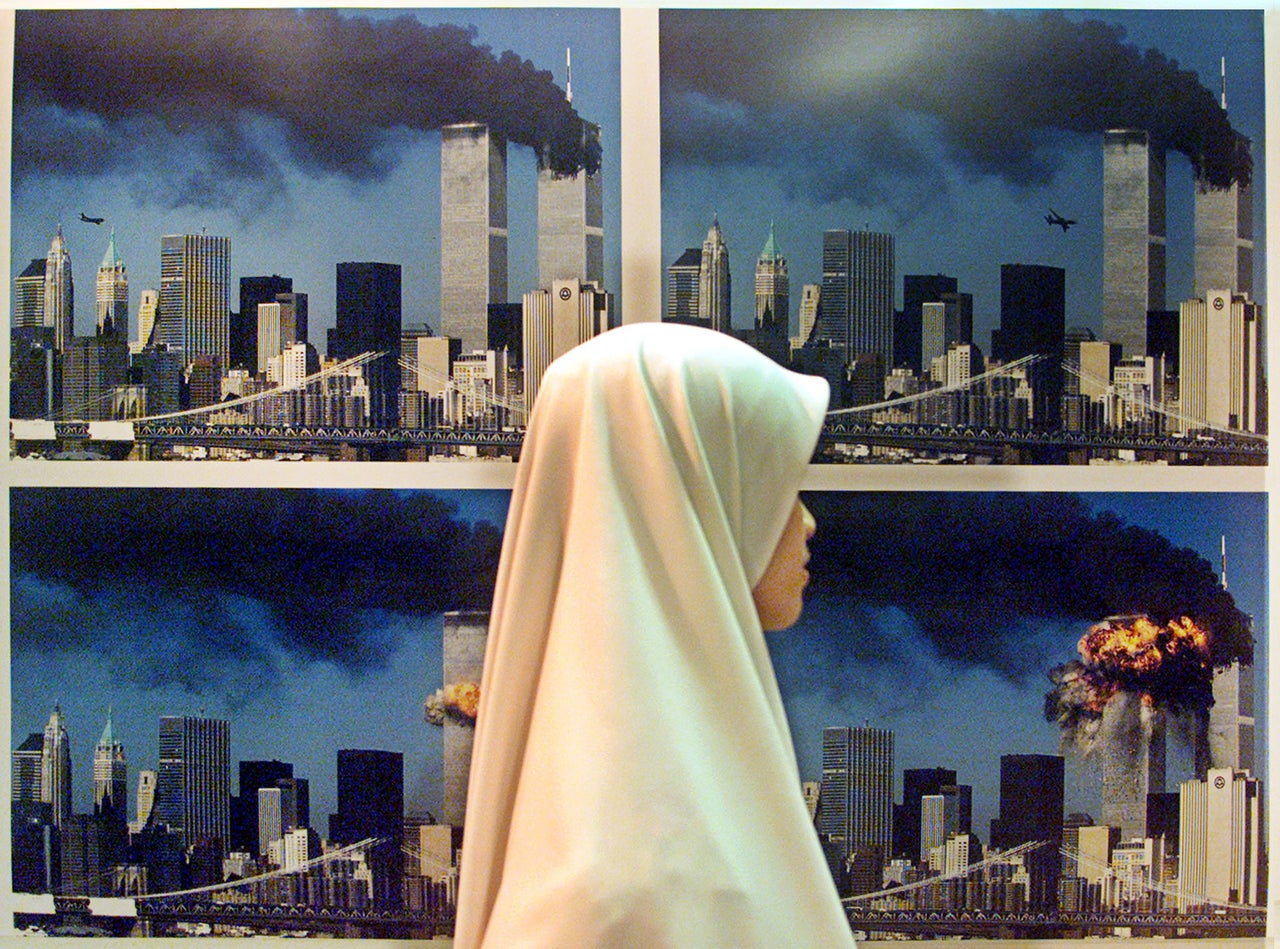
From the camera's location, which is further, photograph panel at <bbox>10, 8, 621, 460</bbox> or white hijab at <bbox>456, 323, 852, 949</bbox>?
photograph panel at <bbox>10, 8, 621, 460</bbox>

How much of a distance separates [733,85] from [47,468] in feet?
3.71

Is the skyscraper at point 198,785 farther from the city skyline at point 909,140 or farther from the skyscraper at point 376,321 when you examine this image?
the city skyline at point 909,140

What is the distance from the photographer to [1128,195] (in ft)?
5.34

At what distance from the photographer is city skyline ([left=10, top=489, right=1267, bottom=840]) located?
5.35ft

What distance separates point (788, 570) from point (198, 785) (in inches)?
37.3

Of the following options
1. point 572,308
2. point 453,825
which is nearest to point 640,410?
point 572,308

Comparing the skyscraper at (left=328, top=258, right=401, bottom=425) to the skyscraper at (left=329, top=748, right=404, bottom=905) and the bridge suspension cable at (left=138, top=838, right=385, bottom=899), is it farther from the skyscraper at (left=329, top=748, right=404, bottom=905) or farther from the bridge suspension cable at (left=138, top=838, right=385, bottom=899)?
the bridge suspension cable at (left=138, top=838, right=385, bottom=899)

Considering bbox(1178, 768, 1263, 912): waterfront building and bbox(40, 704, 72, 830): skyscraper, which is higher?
bbox(40, 704, 72, 830): skyscraper

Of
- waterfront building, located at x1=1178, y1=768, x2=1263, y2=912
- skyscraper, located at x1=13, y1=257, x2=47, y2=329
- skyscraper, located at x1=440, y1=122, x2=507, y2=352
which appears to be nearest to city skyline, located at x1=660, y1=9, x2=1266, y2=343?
skyscraper, located at x1=440, y1=122, x2=507, y2=352

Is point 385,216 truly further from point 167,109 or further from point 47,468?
point 47,468

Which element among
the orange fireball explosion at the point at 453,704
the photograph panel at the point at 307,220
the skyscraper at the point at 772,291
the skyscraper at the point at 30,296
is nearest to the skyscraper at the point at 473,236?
the photograph panel at the point at 307,220

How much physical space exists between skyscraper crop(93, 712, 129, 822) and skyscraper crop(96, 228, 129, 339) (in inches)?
22.0

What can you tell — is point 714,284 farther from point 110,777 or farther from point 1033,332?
point 110,777

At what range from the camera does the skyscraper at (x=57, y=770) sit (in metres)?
1.65
